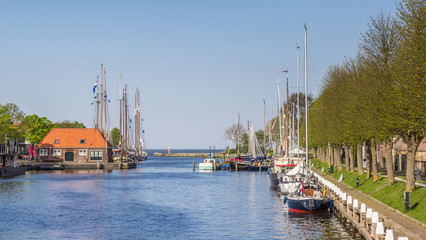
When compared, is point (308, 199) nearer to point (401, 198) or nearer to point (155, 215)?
point (401, 198)

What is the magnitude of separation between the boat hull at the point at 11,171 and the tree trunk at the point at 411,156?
3125 inches

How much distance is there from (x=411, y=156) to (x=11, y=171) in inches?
3242

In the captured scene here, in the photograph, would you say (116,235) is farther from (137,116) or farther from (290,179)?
(137,116)

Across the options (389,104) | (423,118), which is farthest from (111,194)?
→ (423,118)

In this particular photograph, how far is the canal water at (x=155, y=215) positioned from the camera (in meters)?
→ 38.6

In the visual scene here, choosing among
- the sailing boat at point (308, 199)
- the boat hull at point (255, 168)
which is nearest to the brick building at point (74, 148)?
the boat hull at point (255, 168)

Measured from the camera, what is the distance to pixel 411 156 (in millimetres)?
39844

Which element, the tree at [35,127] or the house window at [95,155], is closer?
the house window at [95,155]

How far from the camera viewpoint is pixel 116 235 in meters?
38.5

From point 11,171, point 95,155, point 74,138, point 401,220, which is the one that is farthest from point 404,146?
point 74,138

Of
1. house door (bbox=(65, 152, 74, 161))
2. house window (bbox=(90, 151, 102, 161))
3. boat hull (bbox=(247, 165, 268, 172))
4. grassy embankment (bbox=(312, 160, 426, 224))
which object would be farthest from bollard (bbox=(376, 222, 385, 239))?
house door (bbox=(65, 152, 74, 161))

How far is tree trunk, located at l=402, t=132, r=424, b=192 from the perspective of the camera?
3906 cm

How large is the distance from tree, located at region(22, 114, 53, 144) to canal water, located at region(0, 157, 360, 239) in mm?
78175

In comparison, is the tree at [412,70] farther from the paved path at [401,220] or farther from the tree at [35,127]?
the tree at [35,127]
